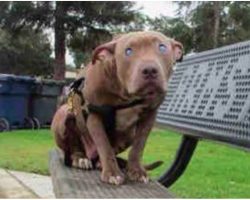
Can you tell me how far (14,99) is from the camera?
1786 centimetres

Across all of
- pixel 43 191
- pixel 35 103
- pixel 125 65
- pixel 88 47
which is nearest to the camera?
pixel 125 65

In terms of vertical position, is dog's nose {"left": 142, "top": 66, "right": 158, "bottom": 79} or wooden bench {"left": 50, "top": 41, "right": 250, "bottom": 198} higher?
dog's nose {"left": 142, "top": 66, "right": 158, "bottom": 79}

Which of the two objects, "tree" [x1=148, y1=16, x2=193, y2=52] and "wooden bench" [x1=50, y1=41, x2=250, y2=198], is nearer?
"wooden bench" [x1=50, y1=41, x2=250, y2=198]

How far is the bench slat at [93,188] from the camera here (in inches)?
98.9

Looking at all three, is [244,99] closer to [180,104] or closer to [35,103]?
[180,104]

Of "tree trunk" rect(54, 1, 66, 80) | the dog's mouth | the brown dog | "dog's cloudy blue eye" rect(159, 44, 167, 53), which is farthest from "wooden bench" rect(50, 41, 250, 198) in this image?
"tree trunk" rect(54, 1, 66, 80)

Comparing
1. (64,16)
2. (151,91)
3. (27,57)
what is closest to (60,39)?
(64,16)

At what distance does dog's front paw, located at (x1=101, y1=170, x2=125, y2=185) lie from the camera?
279 centimetres

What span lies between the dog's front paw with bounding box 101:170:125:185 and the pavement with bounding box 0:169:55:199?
355 centimetres

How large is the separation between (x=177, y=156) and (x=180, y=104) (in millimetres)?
408

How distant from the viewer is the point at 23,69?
41.6 meters

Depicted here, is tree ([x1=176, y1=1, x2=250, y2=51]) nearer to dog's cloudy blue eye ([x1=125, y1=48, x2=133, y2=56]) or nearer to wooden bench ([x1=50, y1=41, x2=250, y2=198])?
wooden bench ([x1=50, y1=41, x2=250, y2=198])

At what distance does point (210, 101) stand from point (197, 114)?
0.59 ft

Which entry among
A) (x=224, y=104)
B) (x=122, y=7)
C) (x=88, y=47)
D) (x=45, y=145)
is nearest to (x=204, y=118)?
(x=224, y=104)
